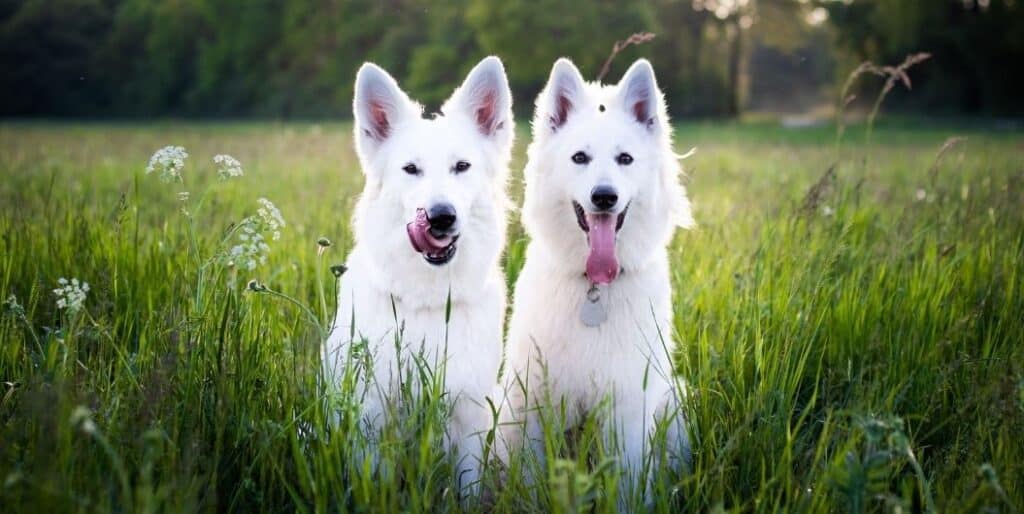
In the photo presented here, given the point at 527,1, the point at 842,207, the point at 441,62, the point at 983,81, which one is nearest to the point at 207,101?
the point at 441,62

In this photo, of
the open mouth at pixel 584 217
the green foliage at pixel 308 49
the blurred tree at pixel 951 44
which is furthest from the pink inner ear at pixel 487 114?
the blurred tree at pixel 951 44

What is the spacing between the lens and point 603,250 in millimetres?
3314

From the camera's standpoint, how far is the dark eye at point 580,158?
3.44m

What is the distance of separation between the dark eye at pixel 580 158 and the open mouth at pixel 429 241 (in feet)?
2.43

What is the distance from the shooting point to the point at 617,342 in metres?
3.26

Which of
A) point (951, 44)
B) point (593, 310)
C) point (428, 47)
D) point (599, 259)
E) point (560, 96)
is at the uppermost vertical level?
point (951, 44)

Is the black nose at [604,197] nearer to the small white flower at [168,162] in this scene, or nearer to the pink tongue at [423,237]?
the pink tongue at [423,237]

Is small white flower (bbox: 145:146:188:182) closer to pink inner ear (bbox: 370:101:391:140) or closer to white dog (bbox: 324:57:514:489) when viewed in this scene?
white dog (bbox: 324:57:514:489)

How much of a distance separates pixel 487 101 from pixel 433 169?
524 mm

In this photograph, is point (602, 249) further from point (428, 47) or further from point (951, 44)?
point (951, 44)

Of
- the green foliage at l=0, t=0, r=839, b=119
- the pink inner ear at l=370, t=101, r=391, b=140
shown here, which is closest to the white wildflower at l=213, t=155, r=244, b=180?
the pink inner ear at l=370, t=101, r=391, b=140

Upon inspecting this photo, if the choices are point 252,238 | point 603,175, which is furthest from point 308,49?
point 252,238

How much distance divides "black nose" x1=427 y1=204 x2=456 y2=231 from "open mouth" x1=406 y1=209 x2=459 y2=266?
0.09ft

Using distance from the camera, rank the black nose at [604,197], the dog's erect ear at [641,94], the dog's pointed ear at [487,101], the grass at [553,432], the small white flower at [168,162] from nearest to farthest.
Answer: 1. the grass at [553,432]
2. the small white flower at [168,162]
3. the black nose at [604,197]
4. the dog's pointed ear at [487,101]
5. the dog's erect ear at [641,94]
